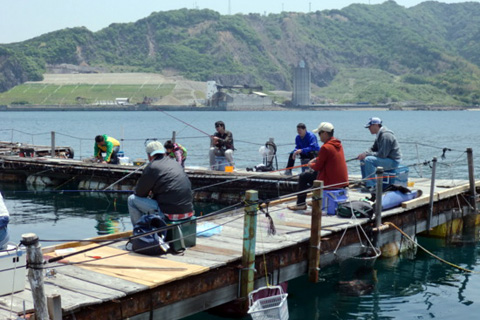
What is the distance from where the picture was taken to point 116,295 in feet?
23.5

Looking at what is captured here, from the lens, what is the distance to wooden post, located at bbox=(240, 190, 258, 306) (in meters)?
8.86

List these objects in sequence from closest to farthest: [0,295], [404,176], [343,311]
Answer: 1. [0,295]
2. [343,311]
3. [404,176]

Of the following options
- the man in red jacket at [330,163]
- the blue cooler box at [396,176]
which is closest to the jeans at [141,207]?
the man in red jacket at [330,163]

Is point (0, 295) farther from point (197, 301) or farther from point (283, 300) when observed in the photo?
point (283, 300)

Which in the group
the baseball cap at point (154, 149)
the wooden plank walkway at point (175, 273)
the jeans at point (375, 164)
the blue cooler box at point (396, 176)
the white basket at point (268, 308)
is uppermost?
the baseball cap at point (154, 149)

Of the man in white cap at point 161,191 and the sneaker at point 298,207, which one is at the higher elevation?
the man in white cap at point 161,191

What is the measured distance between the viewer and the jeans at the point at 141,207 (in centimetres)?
916

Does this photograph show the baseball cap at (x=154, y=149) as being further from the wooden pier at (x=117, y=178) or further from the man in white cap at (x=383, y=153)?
the wooden pier at (x=117, y=178)

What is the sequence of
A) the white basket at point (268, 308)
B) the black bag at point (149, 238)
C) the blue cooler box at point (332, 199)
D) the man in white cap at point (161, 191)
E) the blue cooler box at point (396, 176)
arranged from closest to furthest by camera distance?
the white basket at point (268, 308) → the black bag at point (149, 238) → the man in white cap at point (161, 191) → the blue cooler box at point (332, 199) → the blue cooler box at point (396, 176)

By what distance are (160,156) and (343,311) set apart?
4.52 m

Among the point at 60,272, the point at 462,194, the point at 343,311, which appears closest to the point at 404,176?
the point at 462,194

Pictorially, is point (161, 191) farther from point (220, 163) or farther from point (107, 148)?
point (107, 148)

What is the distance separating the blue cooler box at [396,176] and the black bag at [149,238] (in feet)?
21.4

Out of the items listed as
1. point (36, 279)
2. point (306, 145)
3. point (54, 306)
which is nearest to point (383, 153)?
point (306, 145)
